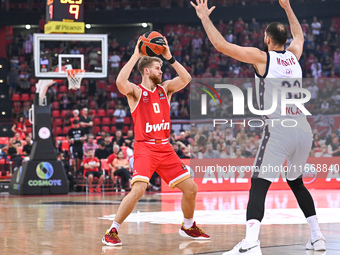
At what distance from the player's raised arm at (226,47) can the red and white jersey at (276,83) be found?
0.39ft

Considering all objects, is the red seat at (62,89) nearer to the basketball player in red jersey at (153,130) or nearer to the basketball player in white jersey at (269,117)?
the basketball player in red jersey at (153,130)

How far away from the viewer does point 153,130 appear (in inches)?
277

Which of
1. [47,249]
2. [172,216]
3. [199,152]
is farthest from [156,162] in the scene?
[199,152]

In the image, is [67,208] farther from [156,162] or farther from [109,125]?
[109,125]

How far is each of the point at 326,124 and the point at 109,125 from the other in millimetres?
9100

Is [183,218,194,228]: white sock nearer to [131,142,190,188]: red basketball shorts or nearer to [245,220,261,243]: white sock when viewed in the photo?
[131,142,190,188]: red basketball shorts

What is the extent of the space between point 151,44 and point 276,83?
1.80 meters

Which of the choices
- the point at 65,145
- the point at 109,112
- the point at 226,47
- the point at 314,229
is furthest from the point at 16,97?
the point at 226,47

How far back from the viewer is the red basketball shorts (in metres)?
6.85

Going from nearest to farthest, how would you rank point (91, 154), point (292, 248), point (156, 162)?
point (292, 248) < point (156, 162) < point (91, 154)

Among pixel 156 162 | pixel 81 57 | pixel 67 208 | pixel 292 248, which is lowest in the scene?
pixel 67 208

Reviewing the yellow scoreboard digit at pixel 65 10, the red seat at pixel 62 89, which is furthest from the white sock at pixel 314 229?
the red seat at pixel 62 89

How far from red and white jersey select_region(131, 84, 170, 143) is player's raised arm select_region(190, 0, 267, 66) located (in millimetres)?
1671

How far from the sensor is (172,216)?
9992 mm
